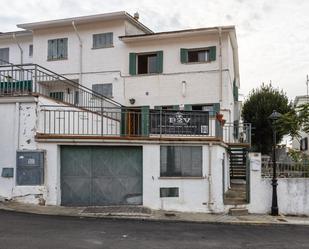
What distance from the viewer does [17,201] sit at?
598 inches

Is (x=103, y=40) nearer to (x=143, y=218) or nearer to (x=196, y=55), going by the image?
(x=196, y=55)

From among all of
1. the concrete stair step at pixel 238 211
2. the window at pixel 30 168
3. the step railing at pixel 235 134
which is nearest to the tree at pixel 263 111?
the step railing at pixel 235 134

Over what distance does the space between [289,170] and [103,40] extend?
13.9 metres

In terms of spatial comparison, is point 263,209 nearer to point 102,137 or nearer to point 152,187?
point 152,187

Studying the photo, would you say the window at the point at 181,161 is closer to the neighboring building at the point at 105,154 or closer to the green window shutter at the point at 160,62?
the neighboring building at the point at 105,154

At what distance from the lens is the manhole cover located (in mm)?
14545

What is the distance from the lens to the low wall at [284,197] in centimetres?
1599

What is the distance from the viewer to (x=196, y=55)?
2439 centimetres

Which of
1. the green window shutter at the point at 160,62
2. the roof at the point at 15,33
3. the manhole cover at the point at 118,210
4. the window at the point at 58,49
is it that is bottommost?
the manhole cover at the point at 118,210

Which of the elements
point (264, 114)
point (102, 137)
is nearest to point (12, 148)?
point (102, 137)

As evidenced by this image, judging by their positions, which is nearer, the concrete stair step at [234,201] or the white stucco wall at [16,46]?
the concrete stair step at [234,201]

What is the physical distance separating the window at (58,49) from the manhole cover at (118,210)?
1339cm

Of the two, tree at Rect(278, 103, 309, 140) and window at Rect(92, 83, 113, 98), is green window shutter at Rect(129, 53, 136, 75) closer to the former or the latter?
window at Rect(92, 83, 113, 98)

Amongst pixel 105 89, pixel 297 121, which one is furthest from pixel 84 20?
pixel 297 121
